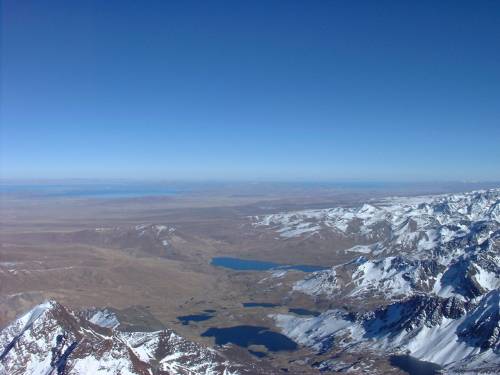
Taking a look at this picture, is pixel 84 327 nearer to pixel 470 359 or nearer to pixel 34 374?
pixel 34 374

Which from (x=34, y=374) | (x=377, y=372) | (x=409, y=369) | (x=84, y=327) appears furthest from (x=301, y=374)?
(x=34, y=374)

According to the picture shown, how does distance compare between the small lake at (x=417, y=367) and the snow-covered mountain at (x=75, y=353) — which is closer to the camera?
the snow-covered mountain at (x=75, y=353)

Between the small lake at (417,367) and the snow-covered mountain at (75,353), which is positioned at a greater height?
the snow-covered mountain at (75,353)

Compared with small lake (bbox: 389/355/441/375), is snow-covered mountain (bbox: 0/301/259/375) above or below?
above

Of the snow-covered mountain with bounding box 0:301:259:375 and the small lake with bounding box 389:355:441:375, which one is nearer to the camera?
the snow-covered mountain with bounding box 0:301:259:375

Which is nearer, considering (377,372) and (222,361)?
(222,361)

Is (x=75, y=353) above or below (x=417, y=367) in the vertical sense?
above

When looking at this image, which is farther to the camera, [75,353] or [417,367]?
[417,367]

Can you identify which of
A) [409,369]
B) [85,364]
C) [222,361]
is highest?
[85,364]
